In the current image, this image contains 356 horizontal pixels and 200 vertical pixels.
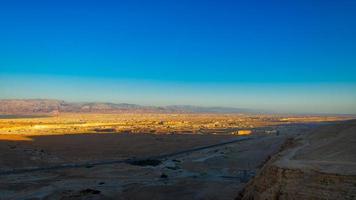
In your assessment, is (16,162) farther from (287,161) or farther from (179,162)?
(287,161)

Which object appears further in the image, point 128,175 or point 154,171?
point 154,171

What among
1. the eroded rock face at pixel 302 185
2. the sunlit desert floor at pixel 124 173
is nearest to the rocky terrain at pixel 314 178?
the eroded rock face at pixel 302 185

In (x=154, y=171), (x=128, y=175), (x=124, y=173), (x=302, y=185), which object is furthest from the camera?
(x=154, y=171)

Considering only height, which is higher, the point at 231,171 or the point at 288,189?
the point at 288,189

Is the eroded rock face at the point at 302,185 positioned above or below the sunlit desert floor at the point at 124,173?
above

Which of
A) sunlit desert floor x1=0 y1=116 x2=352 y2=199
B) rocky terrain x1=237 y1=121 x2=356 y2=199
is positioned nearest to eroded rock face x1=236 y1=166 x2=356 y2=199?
rocky terrain x1=237 y1=121 x2=356 y2=199

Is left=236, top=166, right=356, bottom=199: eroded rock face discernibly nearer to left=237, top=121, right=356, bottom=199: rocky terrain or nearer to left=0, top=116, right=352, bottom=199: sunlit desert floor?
left=237, top=121, right=356, bottom=199: rocky terrain

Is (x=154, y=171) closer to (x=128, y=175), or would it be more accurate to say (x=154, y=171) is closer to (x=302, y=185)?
(x=128, y=175)

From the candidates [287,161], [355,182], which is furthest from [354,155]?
[355,182]

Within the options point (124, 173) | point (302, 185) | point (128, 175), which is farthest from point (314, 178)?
point (124, 173)

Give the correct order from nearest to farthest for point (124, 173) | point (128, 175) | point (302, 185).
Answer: point (302, 185), point (128, 175), point (124, 173)

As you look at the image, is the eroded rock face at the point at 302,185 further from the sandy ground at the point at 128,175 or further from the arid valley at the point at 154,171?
the sandy ground at the point at 128,175
